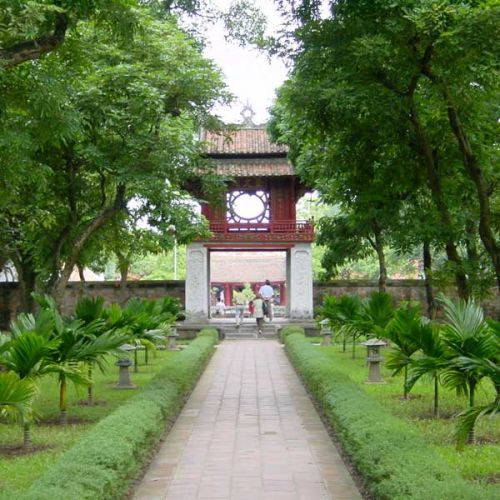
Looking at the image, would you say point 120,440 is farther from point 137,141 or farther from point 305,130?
point 137,141

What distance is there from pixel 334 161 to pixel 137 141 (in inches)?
150

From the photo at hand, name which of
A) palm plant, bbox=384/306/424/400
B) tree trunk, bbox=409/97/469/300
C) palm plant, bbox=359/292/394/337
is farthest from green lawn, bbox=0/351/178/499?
tree trunk, bbox=409/97/469/300

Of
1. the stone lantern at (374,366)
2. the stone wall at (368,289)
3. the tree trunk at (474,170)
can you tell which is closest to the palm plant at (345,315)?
the stone lantern at (374,366)

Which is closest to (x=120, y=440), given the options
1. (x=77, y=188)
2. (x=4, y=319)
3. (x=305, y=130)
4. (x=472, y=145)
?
(x=305, y=130)

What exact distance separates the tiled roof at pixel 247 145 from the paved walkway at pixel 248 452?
15.7 m

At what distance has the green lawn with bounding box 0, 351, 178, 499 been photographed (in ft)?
21.5

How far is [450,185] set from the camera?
40.7 feet

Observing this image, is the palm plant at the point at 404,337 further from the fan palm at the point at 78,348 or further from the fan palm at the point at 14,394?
the fan palm at the point at 14,394

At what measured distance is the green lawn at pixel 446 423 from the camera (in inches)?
265

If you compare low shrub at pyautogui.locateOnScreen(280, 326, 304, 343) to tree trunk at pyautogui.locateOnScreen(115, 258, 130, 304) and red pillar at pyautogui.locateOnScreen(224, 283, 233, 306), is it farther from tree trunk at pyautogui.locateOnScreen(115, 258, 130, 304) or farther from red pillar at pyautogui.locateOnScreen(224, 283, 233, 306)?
red pillar at pyautogui.locateOnScreen(224, 283, 233, 306)

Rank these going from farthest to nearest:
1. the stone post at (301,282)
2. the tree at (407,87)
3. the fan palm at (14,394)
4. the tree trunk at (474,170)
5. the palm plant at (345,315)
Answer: the stone post at (301,282)
the palm plant at (345,315)
the tree trunk at (474,170)
the tree at (407,87)
the fan palm at (14,394)

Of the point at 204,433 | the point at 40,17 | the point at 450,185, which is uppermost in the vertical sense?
the point at 40,17

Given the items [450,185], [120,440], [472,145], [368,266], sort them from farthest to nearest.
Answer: [368,266]
[450,185]
[472,145]
[120,440]

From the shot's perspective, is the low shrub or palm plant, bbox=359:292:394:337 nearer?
palm plant, bbox=359:292:394:337
